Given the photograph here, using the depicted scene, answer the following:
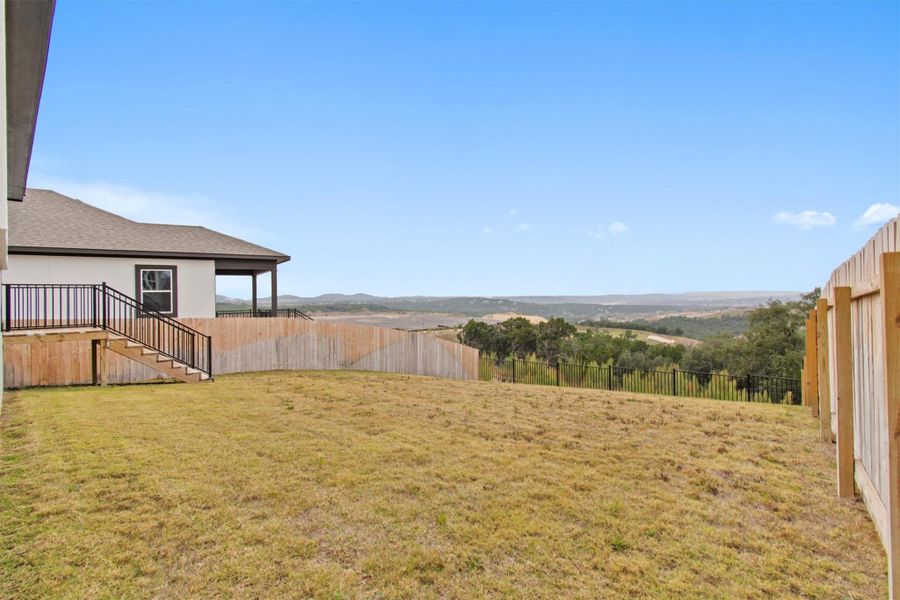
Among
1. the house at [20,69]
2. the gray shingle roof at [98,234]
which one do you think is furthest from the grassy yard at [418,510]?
the gray shingle roof at [98,234]

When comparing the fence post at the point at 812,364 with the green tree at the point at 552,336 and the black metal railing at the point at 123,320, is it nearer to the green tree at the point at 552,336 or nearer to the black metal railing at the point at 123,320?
the black metal railing at the point at 123,320

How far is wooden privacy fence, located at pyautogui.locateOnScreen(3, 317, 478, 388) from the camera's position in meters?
11.7

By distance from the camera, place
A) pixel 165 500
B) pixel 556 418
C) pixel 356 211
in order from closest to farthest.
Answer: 1. pixel 165 500
2. pixel 556 418
3. pixel 356 211

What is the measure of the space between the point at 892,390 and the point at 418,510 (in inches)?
138

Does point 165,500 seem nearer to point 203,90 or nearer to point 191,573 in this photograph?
point 191,573

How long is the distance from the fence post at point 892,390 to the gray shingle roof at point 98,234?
17001 millimetres

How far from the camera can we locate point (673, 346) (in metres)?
32.0

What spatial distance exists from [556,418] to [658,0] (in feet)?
44.7

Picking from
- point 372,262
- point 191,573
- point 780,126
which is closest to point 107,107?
point 191,573

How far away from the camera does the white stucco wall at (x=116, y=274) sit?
43.8ft

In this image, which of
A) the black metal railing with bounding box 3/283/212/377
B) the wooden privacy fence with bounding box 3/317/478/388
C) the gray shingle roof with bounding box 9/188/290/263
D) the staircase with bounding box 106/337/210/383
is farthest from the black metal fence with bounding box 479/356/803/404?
the staircase with bounding box 106/337/210/383

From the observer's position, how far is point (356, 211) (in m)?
39.6

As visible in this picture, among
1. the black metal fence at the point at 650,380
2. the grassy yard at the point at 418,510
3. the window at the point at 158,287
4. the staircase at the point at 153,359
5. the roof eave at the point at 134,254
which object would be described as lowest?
the black metal fence at the point at 650,380

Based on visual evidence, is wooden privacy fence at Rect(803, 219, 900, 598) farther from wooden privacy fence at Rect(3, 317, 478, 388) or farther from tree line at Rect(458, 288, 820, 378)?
tree line at Rect(458, 288, 820, 378)
